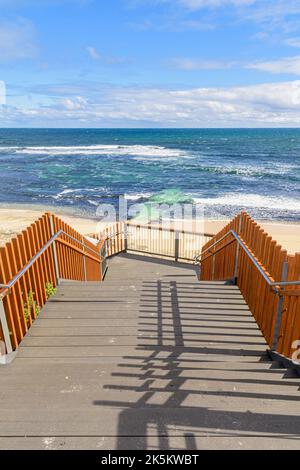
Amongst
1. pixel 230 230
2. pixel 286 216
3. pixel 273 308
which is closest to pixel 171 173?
pixel 286 216

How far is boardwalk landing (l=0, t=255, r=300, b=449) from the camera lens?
2.46 metres

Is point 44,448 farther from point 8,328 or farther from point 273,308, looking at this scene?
point 273,308

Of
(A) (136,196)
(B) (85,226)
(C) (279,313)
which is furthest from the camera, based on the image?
(A) (136,196)

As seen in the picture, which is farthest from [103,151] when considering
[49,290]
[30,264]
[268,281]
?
[268,281]

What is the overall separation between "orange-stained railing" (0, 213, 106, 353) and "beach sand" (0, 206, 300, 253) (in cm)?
1139

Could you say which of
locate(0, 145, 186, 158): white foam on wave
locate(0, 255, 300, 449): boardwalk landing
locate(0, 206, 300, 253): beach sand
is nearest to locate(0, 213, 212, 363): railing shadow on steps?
locate(0, 255, 300, 449): boardwalk landing

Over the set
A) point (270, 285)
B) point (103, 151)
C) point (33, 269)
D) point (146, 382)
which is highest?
point (270, 285)

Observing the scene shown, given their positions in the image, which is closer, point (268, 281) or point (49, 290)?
point (268, 281)

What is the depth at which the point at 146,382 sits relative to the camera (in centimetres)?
305

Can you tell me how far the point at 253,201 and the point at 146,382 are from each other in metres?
25.4

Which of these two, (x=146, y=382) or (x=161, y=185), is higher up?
(x=146, y=382)

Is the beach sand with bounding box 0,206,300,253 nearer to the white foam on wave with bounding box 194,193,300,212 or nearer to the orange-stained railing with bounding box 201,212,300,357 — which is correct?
the white foam on wave with bounding box 194,193,300,212

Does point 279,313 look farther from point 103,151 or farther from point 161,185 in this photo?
point 103,151

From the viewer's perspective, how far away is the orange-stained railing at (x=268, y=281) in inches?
134
